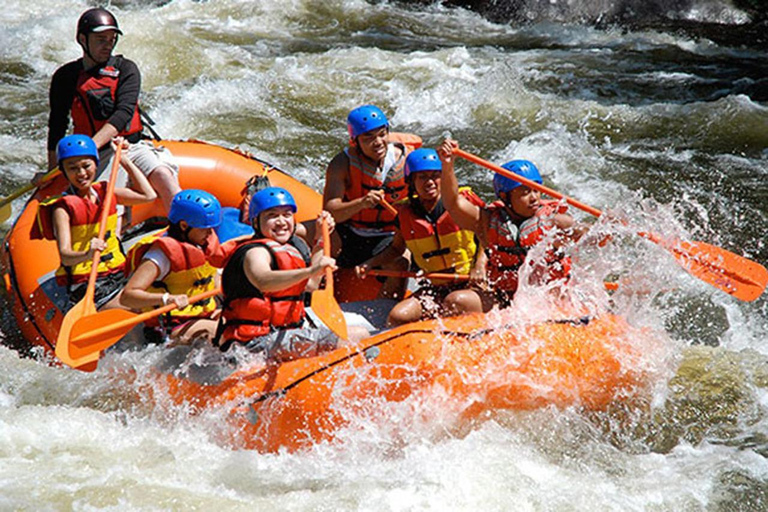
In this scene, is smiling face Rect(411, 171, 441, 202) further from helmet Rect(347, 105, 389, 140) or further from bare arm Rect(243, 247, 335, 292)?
bare arm Rect(243, 247, 335, 292)

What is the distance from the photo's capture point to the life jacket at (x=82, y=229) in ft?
17.5

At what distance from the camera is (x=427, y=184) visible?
521cm

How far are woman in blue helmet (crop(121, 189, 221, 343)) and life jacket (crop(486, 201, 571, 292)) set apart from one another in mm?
1463

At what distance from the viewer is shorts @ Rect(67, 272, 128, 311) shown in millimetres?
5434

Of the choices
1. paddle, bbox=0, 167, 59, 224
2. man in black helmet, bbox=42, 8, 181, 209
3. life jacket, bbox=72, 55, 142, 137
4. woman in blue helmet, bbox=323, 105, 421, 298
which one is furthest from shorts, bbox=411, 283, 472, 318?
paddle, bbox=0, 167, 59, 224

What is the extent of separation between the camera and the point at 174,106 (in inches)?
393

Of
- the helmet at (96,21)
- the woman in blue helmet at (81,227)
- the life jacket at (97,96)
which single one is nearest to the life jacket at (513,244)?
the woman in blue helmet at (81,227)

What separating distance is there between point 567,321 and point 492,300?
43 centimetres

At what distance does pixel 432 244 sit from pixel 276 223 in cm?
101

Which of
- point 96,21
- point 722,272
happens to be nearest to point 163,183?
point 96,21

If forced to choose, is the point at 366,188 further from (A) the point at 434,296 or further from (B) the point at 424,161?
(A) the point at 434,296

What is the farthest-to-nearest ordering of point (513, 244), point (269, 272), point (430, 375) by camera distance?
1. point (513, 244)
2. point (430, 375)
3. point (269, 272)

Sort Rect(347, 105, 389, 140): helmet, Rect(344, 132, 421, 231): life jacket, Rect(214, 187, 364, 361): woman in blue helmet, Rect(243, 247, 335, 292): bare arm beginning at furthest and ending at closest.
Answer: Rect(344, 132, 421, 231): life jacket < Rect(347, 105, 389, 140): helmet < Rect(214, 187, 364, 361): woman in blue helmet < Rect(243, 247, 335, 292): bare arm

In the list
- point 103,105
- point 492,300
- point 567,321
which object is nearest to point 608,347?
point 567,321
